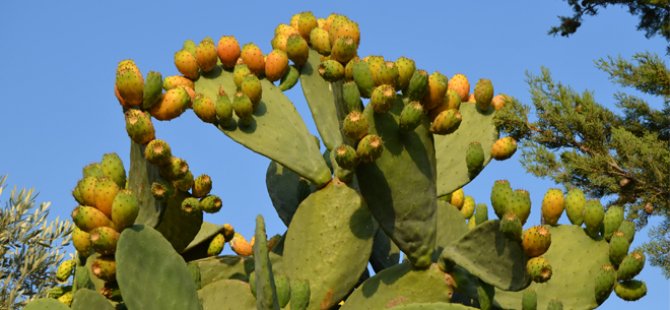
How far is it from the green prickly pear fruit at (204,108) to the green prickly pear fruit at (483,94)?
1226 mm

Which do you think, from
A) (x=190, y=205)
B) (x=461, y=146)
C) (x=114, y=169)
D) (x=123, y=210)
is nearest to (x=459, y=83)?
(x=461, y=146)

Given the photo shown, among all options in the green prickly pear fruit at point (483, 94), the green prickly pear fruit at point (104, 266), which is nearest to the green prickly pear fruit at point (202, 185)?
the green prickly pear fruit at point (104, 266)

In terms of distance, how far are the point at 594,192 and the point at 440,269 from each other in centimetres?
663

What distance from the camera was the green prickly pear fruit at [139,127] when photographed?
13.0ft

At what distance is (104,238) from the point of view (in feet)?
12.4

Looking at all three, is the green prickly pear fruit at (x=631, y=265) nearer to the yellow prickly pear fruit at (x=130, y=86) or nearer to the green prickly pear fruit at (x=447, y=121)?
the green prickly pear fruit at (x=447, y=121)

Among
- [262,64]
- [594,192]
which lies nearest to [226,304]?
[262,64]

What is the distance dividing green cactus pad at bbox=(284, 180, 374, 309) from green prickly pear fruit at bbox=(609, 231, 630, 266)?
98cm

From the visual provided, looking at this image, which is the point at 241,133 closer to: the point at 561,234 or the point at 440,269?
the point at 440,269

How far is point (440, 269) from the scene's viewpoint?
4141mm

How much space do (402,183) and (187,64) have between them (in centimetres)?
129

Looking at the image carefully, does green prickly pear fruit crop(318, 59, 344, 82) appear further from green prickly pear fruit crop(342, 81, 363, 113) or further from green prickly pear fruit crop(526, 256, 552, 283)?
green prickly pear fruit crop(526, 256, 552, 283)

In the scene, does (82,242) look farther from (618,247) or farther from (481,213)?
(618,247)

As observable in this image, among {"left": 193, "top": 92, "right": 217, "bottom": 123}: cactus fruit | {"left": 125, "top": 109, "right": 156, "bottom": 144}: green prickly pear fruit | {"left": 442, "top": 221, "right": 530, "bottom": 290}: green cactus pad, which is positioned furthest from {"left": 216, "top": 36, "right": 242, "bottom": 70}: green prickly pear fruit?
{"left": 442, "top": 221, "right": 530, "bottom": 290}: green cactus pad
